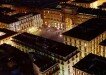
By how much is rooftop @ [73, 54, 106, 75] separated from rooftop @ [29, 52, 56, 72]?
13.0 metres

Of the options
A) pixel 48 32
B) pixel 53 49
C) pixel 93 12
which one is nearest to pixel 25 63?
pixel 53 49

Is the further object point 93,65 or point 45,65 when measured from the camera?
point 45,65

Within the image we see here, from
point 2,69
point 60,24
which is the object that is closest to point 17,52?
point 2,69

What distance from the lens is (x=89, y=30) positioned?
465 ft

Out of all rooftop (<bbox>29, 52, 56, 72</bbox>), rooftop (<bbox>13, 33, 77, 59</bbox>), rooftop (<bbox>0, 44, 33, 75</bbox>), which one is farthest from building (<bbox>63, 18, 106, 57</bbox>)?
rooftop (<bbox>0, 44, 33, 75</bbox>)

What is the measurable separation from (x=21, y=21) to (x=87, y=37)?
204 feet

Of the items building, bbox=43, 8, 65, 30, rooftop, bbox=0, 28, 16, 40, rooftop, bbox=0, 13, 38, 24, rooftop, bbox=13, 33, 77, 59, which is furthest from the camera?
building, bbox=43, 8, 65, 30

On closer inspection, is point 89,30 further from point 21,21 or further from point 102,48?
point 21,21

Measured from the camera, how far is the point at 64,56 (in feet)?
374

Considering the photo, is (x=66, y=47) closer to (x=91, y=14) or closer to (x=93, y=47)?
(x=93, y=47)

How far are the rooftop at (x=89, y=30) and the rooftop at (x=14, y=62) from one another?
2973 centimetres

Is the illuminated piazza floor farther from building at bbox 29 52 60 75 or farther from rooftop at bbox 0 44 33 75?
building at bbox 29 52 60 75

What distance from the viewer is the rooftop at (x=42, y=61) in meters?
109

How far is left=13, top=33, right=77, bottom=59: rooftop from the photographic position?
119m
